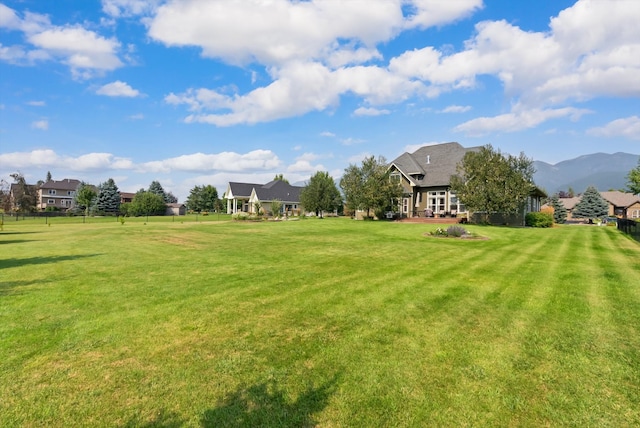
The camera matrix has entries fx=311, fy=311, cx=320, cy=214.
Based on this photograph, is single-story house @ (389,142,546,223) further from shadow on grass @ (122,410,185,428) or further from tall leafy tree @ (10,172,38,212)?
tall leafy tree @ (10,172,38,212)

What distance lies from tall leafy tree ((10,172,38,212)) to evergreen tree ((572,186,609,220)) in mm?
115700

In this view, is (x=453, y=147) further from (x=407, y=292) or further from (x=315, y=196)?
(x=407, y=292)

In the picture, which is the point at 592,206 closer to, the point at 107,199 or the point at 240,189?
the point at 240,189

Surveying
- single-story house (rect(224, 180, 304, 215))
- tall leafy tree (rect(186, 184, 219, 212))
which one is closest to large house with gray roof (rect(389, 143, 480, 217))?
single-story house (rect(224, 180, 304, 215))

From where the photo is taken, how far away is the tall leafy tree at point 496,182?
90.5ft

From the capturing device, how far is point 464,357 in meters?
4.58

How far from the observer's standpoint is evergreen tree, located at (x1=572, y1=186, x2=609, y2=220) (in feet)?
208

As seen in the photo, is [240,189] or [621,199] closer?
[240,189]

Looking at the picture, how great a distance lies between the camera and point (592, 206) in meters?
64.2

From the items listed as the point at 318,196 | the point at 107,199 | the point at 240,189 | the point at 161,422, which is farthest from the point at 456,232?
the point at 107,199

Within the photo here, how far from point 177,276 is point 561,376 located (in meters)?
8.86

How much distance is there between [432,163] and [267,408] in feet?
133

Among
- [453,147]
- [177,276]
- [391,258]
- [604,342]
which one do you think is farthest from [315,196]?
[604,342]

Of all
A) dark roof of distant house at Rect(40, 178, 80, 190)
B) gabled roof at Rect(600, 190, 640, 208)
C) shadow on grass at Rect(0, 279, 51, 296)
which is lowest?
shadow on grass at Rect(0, 279, 51, 296)
